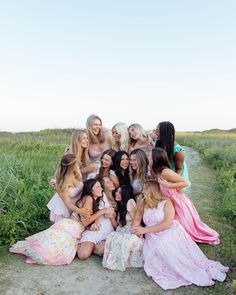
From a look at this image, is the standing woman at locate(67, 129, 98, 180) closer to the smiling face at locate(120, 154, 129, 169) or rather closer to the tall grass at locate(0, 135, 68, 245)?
the smiling face at locate(120, 154, 129, 169)

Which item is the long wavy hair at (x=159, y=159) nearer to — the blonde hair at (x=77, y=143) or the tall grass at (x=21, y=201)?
the blonde hair at (x=77, y=143)

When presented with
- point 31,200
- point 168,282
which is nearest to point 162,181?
point 168,282

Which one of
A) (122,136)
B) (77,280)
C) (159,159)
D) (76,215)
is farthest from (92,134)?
(77,280)

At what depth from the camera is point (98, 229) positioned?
191 inches

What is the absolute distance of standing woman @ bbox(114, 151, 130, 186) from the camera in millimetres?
5273

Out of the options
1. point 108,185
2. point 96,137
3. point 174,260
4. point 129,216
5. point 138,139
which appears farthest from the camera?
point 96,137

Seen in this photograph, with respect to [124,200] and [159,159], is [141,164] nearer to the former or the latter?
[159,159]

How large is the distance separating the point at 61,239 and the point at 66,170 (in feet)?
3.26

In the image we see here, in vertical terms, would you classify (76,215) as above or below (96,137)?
below

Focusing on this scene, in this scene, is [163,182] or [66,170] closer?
[163,182]

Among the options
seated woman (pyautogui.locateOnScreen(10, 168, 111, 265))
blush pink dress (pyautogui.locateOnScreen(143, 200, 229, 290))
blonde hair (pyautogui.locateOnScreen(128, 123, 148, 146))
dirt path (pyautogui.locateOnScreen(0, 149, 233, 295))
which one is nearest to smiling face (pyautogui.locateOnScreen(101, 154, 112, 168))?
seated woman (pyautogui.locateOnScreen(10, 168, 111, 265))

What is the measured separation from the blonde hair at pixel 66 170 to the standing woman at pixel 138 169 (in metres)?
0.82

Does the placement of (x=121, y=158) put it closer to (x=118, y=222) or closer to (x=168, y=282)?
(x=118, y=222)

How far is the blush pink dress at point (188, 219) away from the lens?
196 inches
